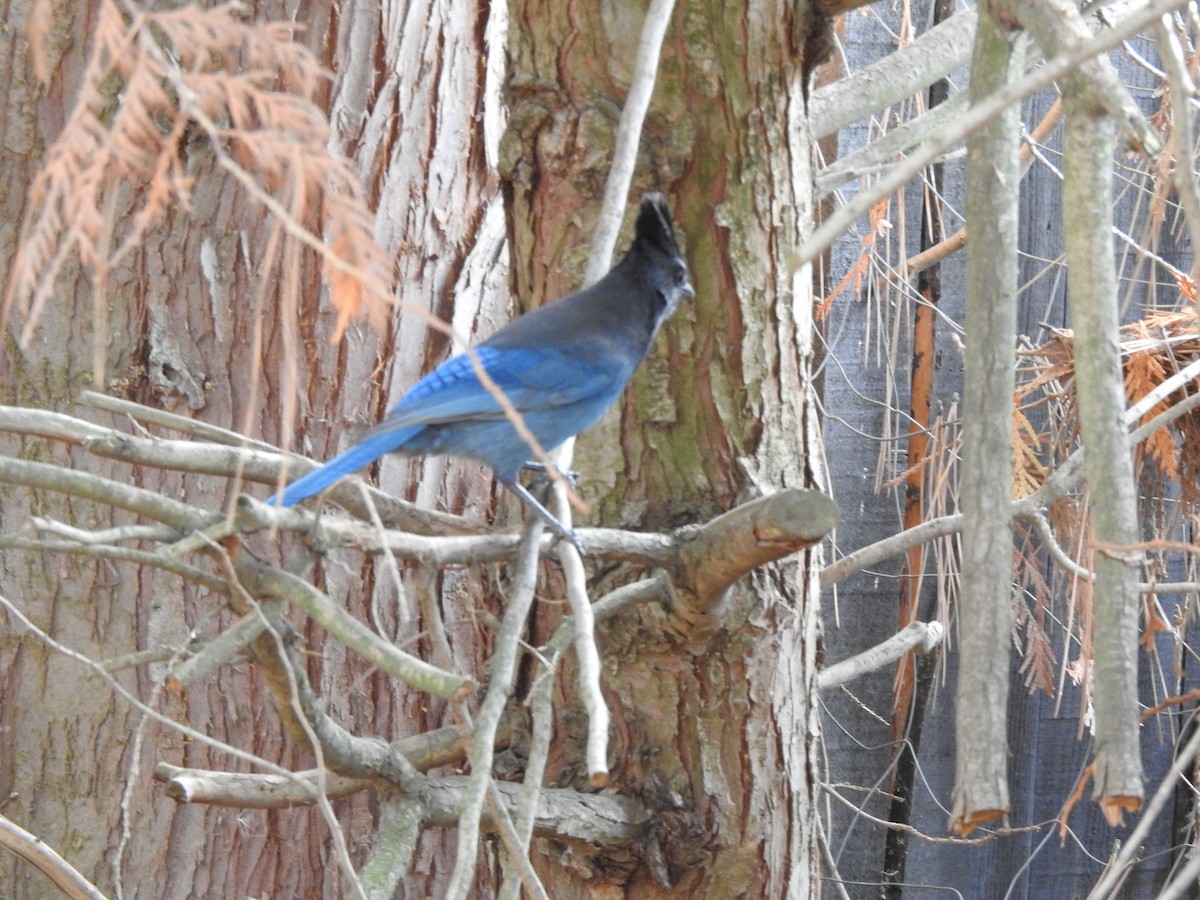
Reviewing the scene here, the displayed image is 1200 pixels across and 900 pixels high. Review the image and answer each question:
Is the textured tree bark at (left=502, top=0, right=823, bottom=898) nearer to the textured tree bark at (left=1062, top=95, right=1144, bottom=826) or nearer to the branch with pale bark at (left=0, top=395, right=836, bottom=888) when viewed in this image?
the branch with pale bark at (left=0, top=395, right=836, bottom=888)

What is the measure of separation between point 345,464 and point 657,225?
570 mm

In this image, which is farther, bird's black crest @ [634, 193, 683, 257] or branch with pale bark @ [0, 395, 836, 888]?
bird's black crest @ [634, 193, 683, 257]

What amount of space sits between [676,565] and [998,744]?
764 mm

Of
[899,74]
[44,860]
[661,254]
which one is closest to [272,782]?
[44,860]

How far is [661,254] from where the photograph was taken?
6.40 feet

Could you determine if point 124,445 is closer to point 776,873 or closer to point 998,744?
point 998,744

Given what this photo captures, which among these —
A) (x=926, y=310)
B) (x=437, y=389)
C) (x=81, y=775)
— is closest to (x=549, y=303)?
(x=437, y=389)

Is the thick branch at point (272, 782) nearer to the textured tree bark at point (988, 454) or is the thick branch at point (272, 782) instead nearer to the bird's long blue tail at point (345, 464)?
the bird's long blue tail at point (345, 464)

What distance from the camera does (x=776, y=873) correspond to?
1.96 metres

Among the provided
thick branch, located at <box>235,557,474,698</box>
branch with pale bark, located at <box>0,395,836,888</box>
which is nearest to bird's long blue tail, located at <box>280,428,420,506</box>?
branch with pale bark, located at <box>0,395,836,888</box>

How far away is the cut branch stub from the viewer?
1498 millimetres

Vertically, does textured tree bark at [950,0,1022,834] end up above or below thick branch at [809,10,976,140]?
below

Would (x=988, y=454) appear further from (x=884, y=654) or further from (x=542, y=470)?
(x=884, y=654)

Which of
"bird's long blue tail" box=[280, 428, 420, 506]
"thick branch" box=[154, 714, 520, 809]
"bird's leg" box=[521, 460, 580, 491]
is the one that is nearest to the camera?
"thick branch" box=[154, 714, 520, 809]
